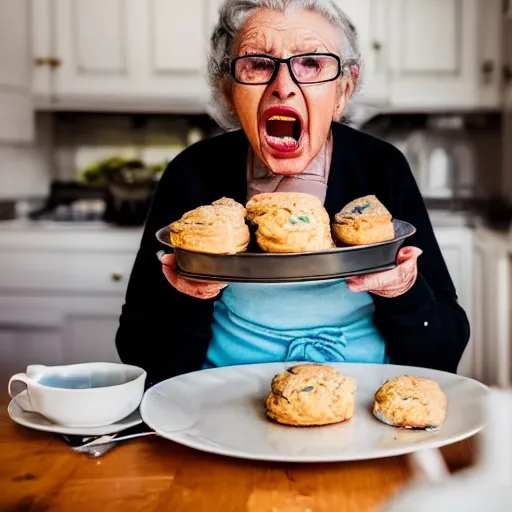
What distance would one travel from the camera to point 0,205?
6.72 ft

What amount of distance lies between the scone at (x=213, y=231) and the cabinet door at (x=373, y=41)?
1086mm

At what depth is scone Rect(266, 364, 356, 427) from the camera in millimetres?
664

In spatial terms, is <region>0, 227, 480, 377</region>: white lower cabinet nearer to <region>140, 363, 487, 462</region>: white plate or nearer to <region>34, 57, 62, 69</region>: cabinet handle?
<region>34, 57, 62, 69</region>: cabinet handle

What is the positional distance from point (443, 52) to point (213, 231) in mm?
1402

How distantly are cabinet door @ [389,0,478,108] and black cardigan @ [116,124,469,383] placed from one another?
0.87 m

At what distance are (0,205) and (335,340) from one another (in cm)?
139

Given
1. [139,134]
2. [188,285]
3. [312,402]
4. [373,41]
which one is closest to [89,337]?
[139,134]

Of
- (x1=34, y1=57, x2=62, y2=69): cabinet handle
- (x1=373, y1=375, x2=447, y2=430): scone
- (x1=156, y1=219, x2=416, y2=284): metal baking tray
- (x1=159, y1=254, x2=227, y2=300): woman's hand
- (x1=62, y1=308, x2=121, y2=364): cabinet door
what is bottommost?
(x1=62, y1=308, x2=121, y2=364): cabinet door

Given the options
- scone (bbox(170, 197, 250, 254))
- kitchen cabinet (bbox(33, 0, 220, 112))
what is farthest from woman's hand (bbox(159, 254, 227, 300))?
kitchen cabinet (bbox(33, 0, 220, 112))

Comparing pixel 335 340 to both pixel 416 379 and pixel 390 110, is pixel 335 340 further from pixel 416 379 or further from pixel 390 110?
pixel 390 110

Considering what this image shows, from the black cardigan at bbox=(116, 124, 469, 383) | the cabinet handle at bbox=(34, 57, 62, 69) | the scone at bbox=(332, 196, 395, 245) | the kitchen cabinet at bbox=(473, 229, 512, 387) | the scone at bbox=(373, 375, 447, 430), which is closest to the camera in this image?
the scone at bbox=(373, 375, 447, 430)

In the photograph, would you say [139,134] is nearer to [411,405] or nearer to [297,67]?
[297,67]

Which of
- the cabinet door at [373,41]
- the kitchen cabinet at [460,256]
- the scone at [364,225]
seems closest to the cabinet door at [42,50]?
the cabinet door at [373,41]

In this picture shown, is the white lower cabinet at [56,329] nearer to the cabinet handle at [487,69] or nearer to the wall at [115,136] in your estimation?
the wall at [115,136]
